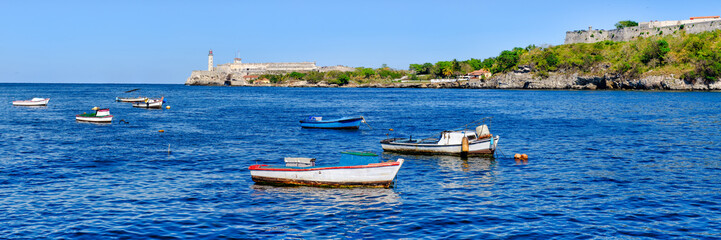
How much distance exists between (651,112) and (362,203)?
55.9 m

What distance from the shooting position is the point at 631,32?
178 metres

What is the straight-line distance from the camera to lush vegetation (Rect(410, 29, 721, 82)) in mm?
131125

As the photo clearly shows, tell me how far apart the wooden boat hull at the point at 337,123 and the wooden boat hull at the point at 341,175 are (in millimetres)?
25701

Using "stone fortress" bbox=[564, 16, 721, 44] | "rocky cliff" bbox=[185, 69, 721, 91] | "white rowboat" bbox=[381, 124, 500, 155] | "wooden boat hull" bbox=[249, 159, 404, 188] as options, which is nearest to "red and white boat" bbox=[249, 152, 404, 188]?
"wooden boat hull" bbox=[249, 159, 404, 188]

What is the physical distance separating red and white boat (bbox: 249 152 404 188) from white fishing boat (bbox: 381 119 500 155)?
9204 mm

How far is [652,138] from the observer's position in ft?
130

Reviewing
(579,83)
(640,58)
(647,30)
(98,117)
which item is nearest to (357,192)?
(98,117)

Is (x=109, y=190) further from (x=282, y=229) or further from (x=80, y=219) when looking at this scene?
(x=282, y=229)

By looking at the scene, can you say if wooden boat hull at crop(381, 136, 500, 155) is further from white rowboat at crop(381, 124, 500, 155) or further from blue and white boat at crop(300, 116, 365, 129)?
blue and white boat at crop(300, 116, 365, 129)

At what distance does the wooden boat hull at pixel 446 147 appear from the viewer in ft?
102

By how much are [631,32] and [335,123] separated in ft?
525

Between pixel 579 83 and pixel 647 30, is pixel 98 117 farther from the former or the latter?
pixel 647 30

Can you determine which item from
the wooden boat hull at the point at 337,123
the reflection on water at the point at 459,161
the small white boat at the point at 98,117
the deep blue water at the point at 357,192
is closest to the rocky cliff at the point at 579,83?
the deep blue water at the point at 357,192

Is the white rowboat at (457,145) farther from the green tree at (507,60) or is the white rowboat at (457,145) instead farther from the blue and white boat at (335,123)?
the green tree at (507,60)
